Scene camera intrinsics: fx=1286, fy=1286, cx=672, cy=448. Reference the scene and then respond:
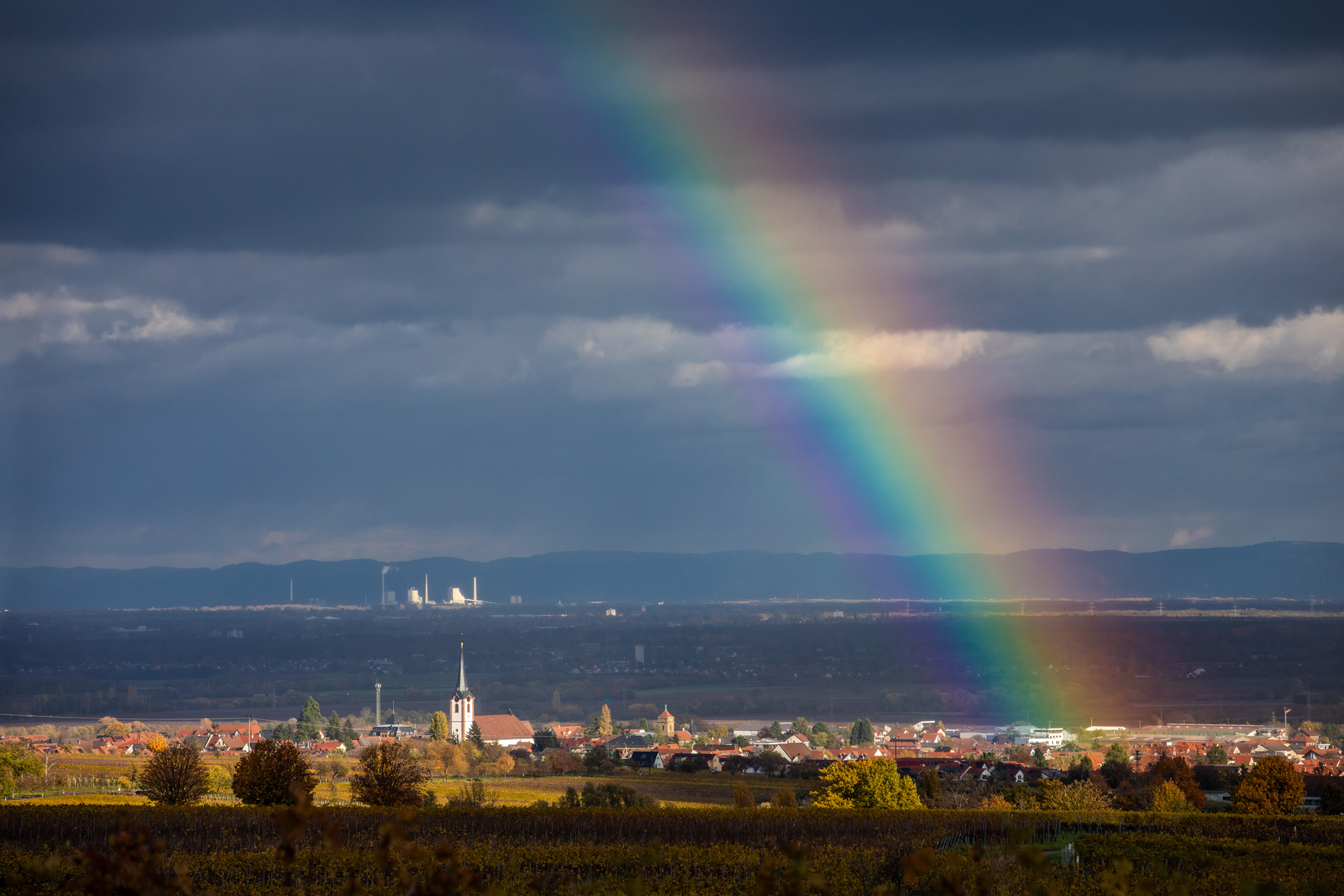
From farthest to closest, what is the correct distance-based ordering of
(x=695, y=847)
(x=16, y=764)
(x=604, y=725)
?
(x=604, y=725) → (x=16, y=764) → (x=695, y=847)

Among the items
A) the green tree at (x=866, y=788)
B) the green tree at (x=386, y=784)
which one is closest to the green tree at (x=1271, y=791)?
the green tree at (x=866, y=788)

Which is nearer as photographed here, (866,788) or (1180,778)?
(866,788)

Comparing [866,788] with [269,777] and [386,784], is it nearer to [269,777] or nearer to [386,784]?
[386,784]

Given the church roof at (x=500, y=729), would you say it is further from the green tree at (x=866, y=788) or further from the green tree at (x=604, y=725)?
the green tree at (x=866, y=788)

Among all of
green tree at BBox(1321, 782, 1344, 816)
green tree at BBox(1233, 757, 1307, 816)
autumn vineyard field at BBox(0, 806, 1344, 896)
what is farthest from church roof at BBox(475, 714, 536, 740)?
autumn vineyard field at BBox(0, 806, 1344, 896)

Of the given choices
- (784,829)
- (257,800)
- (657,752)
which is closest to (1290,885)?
(784,829)

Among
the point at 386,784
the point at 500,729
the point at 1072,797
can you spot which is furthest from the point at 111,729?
the point at 1072,797
